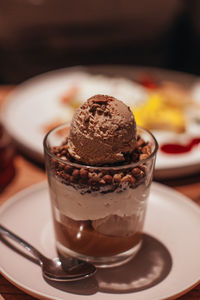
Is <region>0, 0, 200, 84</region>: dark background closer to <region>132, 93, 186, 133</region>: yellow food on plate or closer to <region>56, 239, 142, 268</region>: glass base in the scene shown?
<region>132, 93, 186, 133</region>: yellow food on plate

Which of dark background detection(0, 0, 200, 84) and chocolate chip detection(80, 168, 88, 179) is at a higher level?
chocolate chip detection(80, 168, 88, 179)

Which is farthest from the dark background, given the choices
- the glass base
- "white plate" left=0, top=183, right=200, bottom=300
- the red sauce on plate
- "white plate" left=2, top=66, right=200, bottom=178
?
Answer: the glass base

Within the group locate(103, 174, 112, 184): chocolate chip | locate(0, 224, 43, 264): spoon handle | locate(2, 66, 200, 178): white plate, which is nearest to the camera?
locate(103, 174, 112, 184): chocolate chip

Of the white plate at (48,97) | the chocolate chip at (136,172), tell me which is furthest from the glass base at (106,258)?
the white plate at (48,97)

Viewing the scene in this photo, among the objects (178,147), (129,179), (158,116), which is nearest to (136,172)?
(129,179)

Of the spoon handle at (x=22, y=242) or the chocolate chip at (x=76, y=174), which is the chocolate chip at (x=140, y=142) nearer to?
the chocolate chip at (x=76, y=174)

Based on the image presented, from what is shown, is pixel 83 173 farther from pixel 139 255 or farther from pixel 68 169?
pixel 139 255
